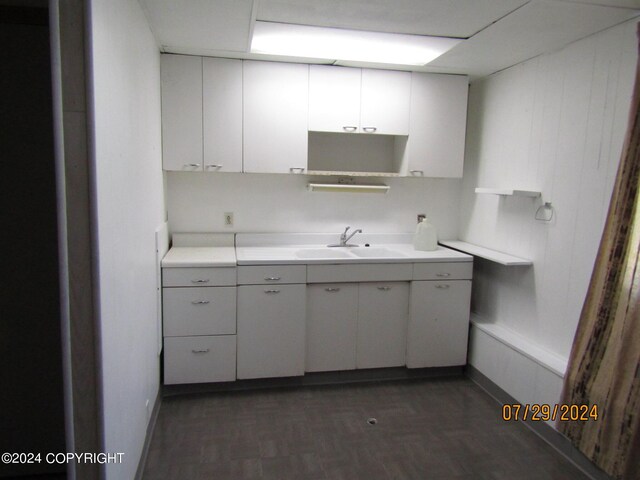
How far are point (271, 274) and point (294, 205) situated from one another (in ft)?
2.61

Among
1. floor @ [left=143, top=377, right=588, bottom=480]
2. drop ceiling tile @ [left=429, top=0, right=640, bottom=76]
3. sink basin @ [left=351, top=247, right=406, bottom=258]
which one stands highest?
drop ceiling tile @ [left=429, top=0, right=640, bottom=76]

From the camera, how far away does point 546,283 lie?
2717 millimetres

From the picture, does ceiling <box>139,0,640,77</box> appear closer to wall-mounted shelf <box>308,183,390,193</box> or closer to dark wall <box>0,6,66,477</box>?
dark wall <box>0,6,66,477</box>

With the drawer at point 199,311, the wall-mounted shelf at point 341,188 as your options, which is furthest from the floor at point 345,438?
the wall-mounted shelf at point 341,188

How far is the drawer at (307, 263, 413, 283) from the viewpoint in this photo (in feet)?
9.80

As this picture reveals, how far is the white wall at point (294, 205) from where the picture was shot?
333 centimetres

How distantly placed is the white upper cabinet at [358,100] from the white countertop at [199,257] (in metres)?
1.09

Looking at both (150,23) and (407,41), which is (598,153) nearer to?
(407,41)

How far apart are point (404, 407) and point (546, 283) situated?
3.84ft

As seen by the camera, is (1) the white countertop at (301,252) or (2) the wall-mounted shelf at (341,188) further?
(2) the wall-mounted shelf at (341,188)

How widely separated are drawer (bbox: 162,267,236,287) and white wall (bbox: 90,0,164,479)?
284mm

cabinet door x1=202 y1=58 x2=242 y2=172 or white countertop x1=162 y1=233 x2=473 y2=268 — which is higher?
cabinet door x1=202 y1=58 x2=242 y2=172

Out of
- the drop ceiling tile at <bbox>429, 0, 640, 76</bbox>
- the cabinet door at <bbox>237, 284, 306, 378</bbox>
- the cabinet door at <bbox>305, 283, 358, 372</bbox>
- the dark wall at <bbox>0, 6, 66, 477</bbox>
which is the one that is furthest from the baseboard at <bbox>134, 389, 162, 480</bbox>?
the drop ceiling tile at <bbox>429, 0, 640, 76</bbox>

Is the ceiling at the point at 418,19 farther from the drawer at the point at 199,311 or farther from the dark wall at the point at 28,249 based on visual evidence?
the drawer at the point at 199,311
